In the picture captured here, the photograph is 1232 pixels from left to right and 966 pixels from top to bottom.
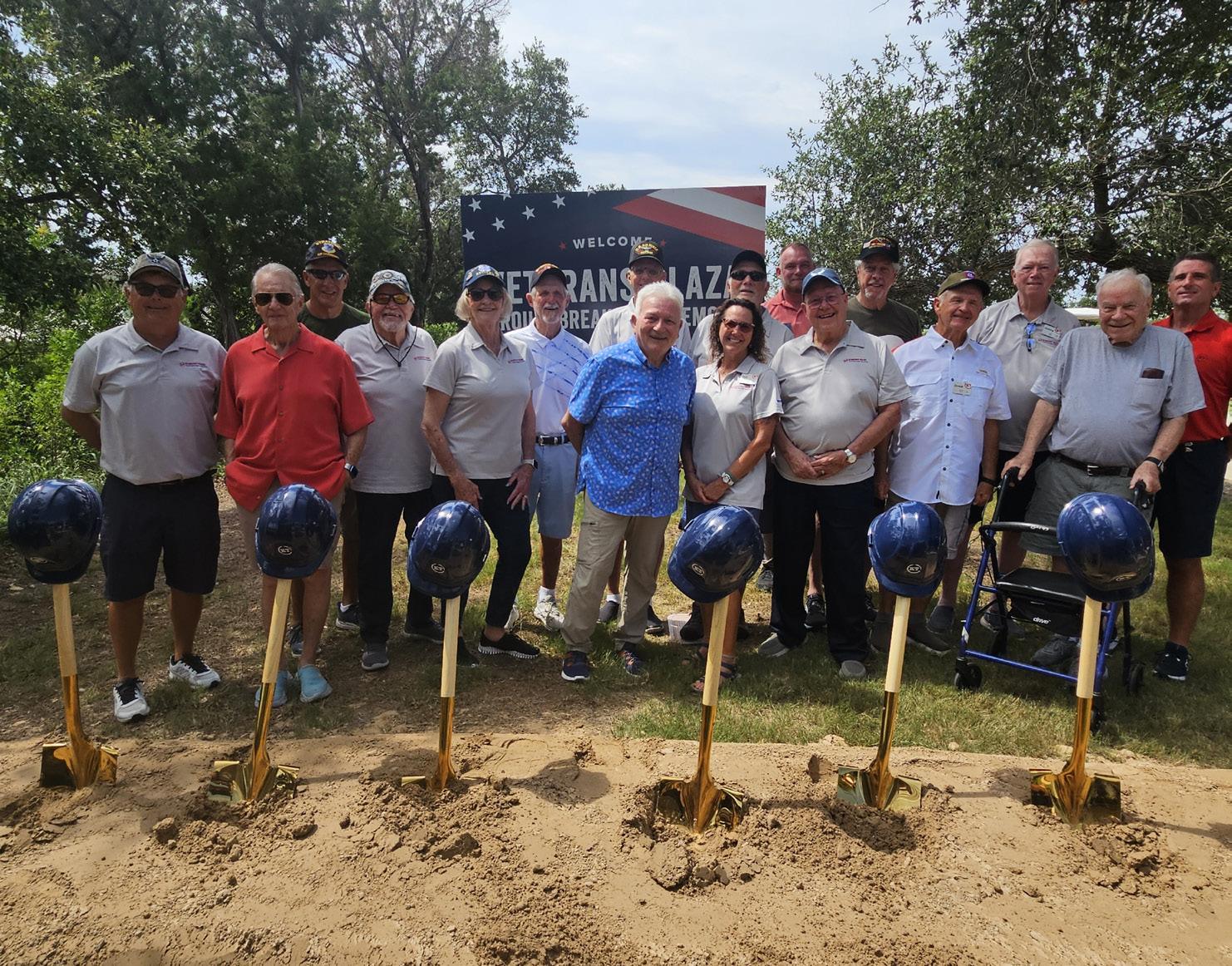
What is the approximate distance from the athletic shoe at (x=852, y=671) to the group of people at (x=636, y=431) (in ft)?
0.12

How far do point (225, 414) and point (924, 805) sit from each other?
12.4 feet

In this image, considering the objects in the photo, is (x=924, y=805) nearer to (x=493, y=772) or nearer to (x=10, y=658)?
(x=493, y=772)

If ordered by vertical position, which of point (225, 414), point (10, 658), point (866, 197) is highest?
point (866, 197)

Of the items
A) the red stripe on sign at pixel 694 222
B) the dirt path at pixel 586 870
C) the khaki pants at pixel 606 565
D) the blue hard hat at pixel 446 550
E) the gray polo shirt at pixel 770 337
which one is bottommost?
the dirt path at pixel 586 870

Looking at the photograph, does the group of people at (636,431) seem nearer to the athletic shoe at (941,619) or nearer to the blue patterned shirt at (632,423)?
the blue patterned shirt at (632,423)

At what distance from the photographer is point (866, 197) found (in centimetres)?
1275

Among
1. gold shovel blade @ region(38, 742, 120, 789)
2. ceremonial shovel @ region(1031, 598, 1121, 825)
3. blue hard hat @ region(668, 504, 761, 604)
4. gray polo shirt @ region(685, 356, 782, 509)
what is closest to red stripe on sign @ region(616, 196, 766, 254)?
gray polo shirt @ region(685, 356, 782, 509)

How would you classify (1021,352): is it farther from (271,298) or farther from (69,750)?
(69,750)

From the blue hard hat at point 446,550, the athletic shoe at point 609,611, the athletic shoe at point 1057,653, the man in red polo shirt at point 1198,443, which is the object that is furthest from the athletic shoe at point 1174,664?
the blue hard hat at point 446,550

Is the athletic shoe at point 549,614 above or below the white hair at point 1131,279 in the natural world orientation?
below

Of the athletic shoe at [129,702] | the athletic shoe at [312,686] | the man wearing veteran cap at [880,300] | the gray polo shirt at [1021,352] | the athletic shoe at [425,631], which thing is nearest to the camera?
the athletic shoe at [129,702]

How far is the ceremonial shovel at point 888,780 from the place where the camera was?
3111 mm

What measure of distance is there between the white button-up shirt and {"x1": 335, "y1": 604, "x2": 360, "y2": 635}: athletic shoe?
3689 millimetres

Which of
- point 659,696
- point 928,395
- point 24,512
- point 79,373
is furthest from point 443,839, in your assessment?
point 928,395
